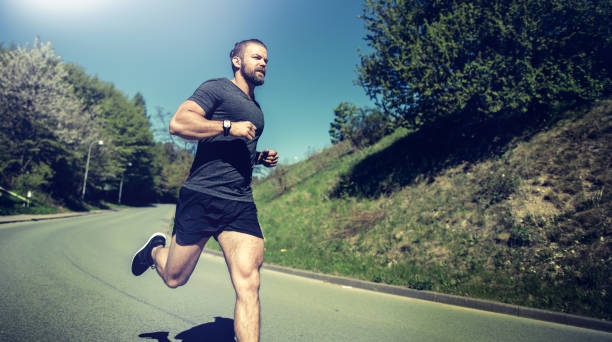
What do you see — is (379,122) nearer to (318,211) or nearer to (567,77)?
(318,211)

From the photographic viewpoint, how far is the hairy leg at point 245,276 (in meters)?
2.18

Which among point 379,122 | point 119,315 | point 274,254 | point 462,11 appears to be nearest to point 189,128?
point 119,315

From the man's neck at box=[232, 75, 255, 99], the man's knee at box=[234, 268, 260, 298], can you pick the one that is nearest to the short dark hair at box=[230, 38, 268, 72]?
the man's neck at box=[232, 75, 255, 99]

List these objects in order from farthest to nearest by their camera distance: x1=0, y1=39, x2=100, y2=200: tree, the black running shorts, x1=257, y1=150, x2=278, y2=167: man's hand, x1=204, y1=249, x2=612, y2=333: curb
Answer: x1=0, y1=39, x2=100, y2=200: tree
x1=204, y1=249, x2=612, y2=333: curb
x1=257, y1=150, x2=278, y2=167: man's hand
the black running shorts

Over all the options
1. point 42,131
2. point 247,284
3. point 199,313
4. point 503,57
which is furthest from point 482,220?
point 42,131

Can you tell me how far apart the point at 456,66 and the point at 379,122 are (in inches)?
307

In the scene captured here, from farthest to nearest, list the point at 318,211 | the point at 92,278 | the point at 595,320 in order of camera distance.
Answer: the point at 318,211
the point at 92,278
the point at 595,320

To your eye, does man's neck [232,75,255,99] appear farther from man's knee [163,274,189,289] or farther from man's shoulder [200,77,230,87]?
man's knee [163,274,189,289]

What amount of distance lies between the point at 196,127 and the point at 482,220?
25.0ft

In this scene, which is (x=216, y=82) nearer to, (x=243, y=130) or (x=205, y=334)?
(x=243, y=130)

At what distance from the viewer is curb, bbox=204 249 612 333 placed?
14.8 ft

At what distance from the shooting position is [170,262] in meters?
2.63

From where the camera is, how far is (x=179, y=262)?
8.46 ft

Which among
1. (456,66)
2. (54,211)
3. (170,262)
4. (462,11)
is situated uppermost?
(462,11)
